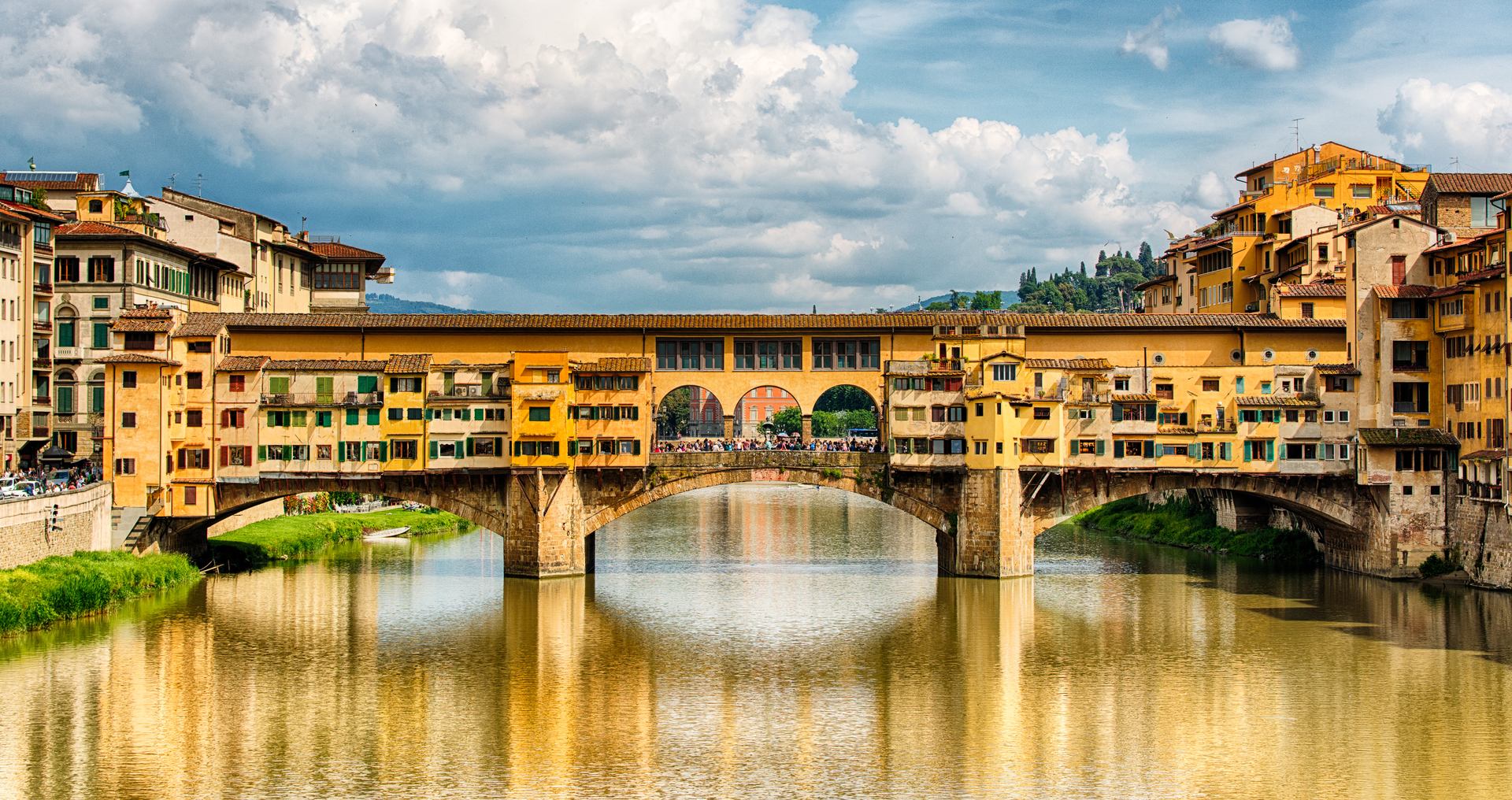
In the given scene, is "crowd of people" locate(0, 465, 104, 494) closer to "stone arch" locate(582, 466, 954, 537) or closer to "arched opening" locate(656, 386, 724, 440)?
"stone arch" locate(582, 466, 954, 537)

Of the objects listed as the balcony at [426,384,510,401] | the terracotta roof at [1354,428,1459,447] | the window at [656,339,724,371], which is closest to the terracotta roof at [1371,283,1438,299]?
the terracotta roof at [1354,428,1459,447]

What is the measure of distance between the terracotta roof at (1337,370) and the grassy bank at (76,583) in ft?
140

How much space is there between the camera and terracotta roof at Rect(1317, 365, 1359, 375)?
64.9m

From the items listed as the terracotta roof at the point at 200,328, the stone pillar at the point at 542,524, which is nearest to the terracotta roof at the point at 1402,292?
the stone pillar at the point at 542,524

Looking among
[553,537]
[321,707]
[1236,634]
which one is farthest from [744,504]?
[321,707]

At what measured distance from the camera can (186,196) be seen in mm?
86000

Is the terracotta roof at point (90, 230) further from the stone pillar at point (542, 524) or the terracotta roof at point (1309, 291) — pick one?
the terracotta roof at point (1309, 291)

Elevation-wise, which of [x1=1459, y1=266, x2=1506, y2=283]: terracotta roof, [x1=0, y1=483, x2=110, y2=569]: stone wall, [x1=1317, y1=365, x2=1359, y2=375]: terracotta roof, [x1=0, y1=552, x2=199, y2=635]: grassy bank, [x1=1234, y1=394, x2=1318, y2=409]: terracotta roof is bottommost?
[x1=0, y1=552, x2=199, y2=635]: grassy bank

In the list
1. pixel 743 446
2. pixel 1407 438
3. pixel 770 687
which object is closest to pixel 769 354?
pixel 743 446

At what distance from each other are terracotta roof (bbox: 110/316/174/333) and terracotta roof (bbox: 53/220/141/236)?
242 inches

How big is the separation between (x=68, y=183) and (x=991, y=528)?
46754 millimetres

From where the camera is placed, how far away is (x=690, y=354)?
67.5m

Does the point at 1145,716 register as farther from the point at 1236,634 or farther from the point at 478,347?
the point at 478,347

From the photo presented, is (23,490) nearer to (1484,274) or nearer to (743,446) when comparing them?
(743,446)
